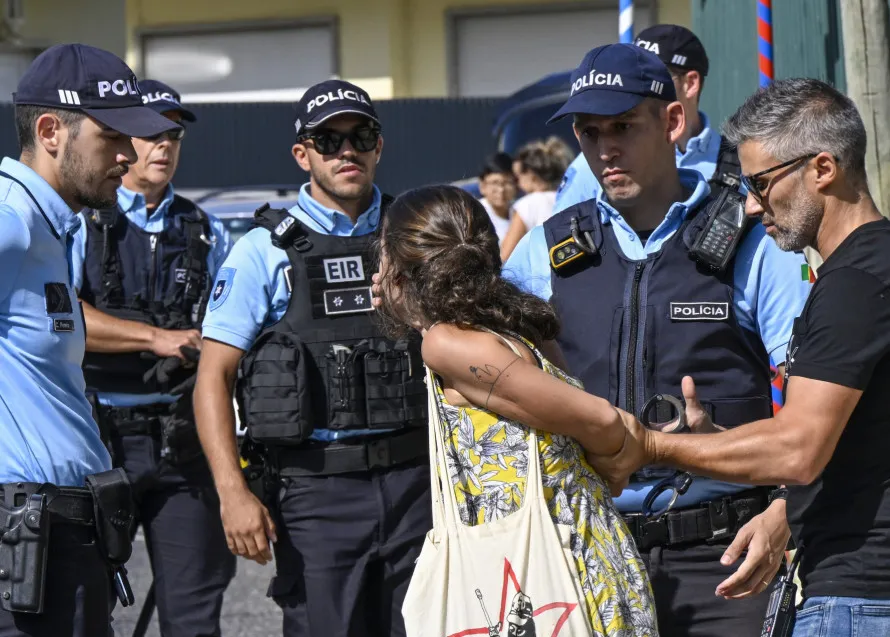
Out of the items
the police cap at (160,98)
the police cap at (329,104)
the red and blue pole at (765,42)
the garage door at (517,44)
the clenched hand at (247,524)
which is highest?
the garage door at (517,44)

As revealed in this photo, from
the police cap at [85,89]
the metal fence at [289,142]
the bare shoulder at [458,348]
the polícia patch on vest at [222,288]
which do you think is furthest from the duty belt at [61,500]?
the metal fence at [289,142]

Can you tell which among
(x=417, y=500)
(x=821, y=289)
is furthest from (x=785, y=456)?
(x=417, y=500)

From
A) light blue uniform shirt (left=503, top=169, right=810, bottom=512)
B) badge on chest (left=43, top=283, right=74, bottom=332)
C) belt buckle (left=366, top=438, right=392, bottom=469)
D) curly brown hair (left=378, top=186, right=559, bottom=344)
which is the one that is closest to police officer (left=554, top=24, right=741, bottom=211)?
belt buckle (left=366, top=438, right=392, bottom=469)

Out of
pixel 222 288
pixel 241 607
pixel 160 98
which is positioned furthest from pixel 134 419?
pixel 241 607

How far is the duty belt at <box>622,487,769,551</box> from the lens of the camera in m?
3.43

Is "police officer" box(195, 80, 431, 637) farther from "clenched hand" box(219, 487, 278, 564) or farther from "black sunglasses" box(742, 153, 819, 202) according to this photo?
"black sunglasses" box(742, 153, 819, 202)

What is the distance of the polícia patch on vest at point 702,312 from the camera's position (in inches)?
136

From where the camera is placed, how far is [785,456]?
2.76 m

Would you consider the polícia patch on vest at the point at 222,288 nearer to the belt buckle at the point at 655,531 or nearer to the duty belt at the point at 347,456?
the duty belt at the point at 347,456

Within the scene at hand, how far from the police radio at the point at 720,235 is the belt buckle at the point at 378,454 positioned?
1.30m

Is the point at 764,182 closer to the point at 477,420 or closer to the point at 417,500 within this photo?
the point at 477,420

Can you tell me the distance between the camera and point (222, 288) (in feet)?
14.2

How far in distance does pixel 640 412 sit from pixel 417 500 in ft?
3.67

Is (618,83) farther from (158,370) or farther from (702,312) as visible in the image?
(158,370)
